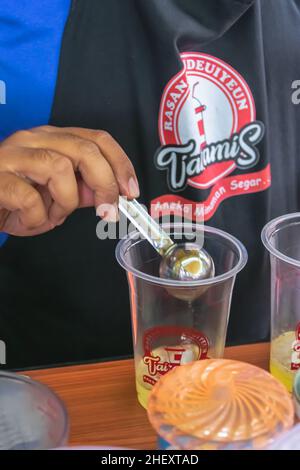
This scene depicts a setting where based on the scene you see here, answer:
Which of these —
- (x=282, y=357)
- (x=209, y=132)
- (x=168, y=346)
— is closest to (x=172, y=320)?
(x=168, y=346)

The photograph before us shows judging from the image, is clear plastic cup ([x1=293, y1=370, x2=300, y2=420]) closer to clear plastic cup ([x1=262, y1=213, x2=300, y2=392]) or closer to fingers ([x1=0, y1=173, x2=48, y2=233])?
clear plastic cup ([x1=262, y1=213, x2=300, y2=392])

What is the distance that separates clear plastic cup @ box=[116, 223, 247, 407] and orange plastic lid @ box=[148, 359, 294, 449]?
15cm

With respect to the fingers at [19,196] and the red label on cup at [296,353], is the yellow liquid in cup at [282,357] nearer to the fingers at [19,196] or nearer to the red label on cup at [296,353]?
the red label on cup at [296,353]

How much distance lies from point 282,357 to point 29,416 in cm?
32

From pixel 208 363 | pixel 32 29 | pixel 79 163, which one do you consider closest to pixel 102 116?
pixel 32 29

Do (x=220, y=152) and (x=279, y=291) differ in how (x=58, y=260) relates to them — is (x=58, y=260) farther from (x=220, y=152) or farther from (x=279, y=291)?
(x=279, y=291)

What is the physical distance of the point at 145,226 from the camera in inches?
30.6

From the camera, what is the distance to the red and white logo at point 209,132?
1.06 meters

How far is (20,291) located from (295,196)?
539 millimetres

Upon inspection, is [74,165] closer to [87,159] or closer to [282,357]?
[87,159]

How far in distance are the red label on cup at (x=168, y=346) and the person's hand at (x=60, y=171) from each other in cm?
15

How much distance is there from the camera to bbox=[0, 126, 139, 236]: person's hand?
73 centimetres

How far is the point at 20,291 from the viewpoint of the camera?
3.80ft

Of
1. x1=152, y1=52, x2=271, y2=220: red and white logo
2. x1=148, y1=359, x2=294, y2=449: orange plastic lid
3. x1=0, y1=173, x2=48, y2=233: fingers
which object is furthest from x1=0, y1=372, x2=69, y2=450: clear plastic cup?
x1=152, y1=52, x2=271, y2=220: red and white logo
